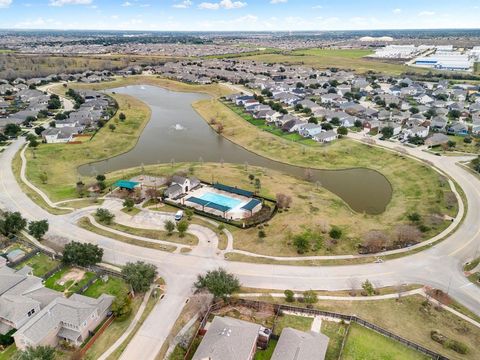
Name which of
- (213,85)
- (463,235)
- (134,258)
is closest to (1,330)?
(134,258)

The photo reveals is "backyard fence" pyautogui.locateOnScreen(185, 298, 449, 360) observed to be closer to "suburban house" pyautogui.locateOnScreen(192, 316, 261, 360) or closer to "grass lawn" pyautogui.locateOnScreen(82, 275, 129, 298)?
"suburban house" pyautogui.locateOnScreen(192, 316, 261, 360)

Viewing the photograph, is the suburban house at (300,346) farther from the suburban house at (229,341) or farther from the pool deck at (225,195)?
the pool deck at (225,195)

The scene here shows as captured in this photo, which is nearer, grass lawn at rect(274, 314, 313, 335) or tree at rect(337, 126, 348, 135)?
grass lawn at rect(274, 314, 313, 335)

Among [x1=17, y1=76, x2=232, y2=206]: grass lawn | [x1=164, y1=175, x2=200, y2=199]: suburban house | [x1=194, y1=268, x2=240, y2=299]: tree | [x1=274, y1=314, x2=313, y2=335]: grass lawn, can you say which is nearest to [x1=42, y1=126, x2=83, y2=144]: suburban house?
[x1=17, y1=76, x2=232, y2=206]: grass lawn

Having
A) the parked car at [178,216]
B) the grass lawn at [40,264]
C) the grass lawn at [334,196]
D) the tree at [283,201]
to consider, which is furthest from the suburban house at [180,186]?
the grass lawn at [40,264]

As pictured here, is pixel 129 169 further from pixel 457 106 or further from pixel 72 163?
pixel 457 106
